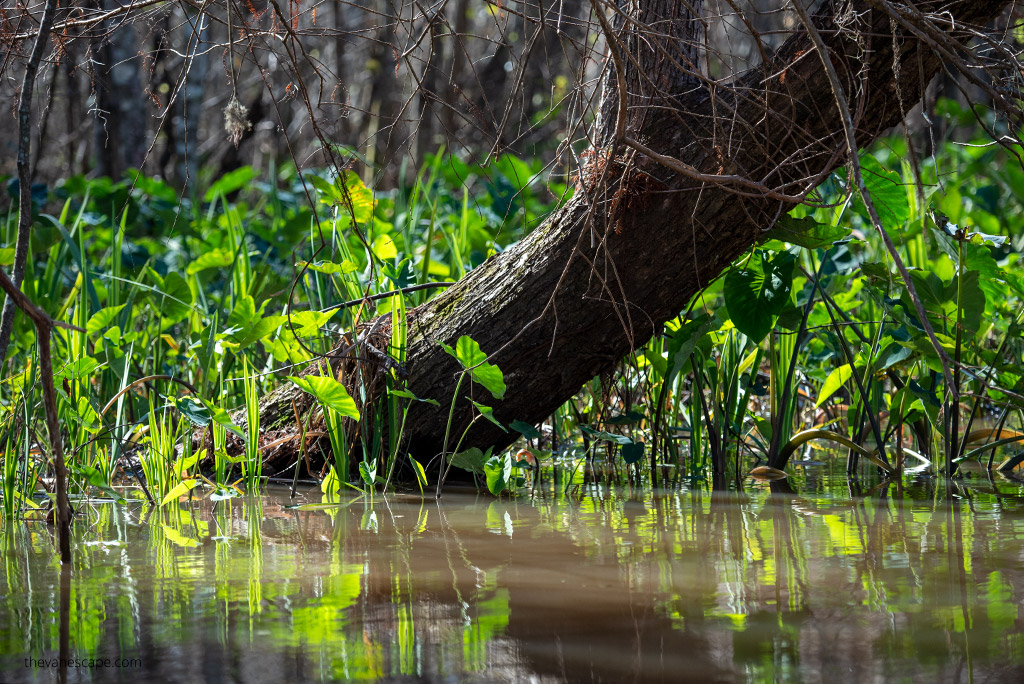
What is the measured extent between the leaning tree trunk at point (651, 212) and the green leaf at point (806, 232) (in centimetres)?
6

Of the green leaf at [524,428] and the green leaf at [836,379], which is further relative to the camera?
the green leaf at [836,379]

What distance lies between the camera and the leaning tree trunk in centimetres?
172

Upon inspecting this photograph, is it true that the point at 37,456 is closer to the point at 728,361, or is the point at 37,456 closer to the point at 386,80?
the point at 728,361

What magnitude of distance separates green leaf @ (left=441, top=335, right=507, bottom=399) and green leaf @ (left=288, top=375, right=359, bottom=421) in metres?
0.22

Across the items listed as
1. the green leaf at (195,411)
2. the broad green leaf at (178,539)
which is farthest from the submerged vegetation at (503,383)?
the broad green leaf at (178,539)

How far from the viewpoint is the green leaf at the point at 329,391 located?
1.73 meters

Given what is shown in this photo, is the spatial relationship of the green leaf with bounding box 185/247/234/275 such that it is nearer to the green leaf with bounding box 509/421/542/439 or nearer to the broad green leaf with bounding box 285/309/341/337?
the broad green leaf with bounding box 285/309/341/337

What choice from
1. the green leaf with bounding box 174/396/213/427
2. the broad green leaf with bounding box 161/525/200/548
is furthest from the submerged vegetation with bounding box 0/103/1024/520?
the broad green leaf with bounding box 161/525/200/548

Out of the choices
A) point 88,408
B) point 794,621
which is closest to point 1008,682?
point 794,621

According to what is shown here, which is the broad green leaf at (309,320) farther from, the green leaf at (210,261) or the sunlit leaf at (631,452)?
the green leaf at (210,261)

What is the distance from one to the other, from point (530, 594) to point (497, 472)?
621 millimetres

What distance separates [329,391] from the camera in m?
1.75

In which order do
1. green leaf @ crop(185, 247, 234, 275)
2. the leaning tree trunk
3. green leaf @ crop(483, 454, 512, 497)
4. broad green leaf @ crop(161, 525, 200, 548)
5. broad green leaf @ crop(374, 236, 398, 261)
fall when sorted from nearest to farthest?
broad green leaf @ crop(161, 525, 200, 548), the leaning tree trunk, green leaf @ crop(483, 454, 512, 497), broad green leaf @ crop(374, 236, 398, 261), green leaf @ crop(185, 247, 234, 275)

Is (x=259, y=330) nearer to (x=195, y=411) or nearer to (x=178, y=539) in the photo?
(x=195, y=411)
